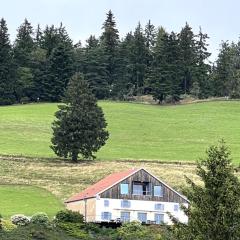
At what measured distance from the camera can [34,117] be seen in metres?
Answer: 126

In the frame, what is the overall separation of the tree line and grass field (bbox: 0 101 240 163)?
10.2 m

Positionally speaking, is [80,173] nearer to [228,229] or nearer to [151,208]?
[151,208]

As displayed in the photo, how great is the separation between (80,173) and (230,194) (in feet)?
192

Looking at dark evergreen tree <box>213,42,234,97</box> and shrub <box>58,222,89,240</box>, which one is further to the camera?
dark evergreen tree <box>213,42,234,97</box>

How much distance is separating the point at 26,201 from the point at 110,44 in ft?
346

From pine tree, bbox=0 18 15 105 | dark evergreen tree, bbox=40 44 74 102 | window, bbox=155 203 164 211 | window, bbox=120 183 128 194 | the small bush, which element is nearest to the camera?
the small bush

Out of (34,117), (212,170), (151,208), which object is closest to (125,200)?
(151,208)

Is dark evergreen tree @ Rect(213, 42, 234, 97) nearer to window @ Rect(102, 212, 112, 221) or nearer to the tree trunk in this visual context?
the tree trunk

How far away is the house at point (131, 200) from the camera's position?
68.9 metres

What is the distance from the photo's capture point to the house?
6888 centimetres

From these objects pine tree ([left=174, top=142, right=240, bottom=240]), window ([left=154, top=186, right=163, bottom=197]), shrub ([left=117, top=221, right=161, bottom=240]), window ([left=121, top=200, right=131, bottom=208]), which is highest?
pine tree ([left=174, top=142, right=240, bottom=240])

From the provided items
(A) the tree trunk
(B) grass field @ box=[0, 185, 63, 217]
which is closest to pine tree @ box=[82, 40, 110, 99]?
(A) the tree trunk

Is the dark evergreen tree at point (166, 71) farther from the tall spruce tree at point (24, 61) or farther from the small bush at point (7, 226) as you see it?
the small bush at point (7, 226)

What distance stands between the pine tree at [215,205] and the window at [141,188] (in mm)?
43696
